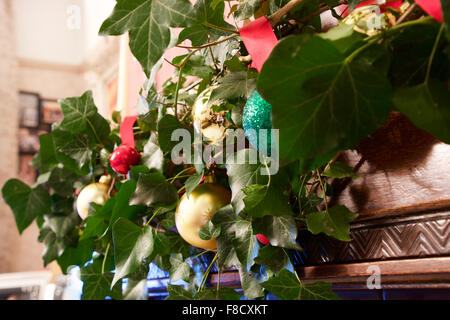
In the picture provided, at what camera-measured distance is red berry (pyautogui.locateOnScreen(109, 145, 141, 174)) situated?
61 cm

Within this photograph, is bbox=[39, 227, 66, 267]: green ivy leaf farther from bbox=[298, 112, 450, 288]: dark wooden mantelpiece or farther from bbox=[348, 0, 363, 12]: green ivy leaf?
bbox=[348, 0, 363, 12]: green ivy leaf

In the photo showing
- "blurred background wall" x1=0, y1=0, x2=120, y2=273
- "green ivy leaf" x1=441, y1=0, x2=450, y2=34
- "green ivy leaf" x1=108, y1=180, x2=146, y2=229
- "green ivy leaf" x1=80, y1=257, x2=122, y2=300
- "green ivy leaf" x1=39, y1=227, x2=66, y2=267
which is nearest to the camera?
"green ivy leaf" x1=441, y1=0, x2=450, y2=34

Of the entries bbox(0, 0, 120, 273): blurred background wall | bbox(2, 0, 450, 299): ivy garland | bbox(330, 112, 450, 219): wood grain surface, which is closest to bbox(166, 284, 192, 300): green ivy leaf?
bbox(2, 0, 450, 299): ivy garland

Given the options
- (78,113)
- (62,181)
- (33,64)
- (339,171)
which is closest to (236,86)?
(339,171)

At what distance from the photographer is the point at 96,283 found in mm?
661

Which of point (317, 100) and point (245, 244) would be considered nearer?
point (317, 100)

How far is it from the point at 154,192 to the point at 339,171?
253 millimetres

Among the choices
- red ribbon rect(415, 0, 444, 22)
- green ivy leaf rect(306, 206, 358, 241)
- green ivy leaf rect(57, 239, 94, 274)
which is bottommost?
green ivy leaf rect(57, 239, 94, 274)

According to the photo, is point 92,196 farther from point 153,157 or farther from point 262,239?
point 262,239

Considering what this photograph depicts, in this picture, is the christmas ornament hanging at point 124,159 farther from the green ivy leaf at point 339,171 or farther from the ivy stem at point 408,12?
the ivy stem at point 408,12

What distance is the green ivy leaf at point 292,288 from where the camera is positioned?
39 cm

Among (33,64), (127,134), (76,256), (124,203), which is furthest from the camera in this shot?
(33,64)

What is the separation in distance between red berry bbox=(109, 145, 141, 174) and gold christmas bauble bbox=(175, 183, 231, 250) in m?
0.14
